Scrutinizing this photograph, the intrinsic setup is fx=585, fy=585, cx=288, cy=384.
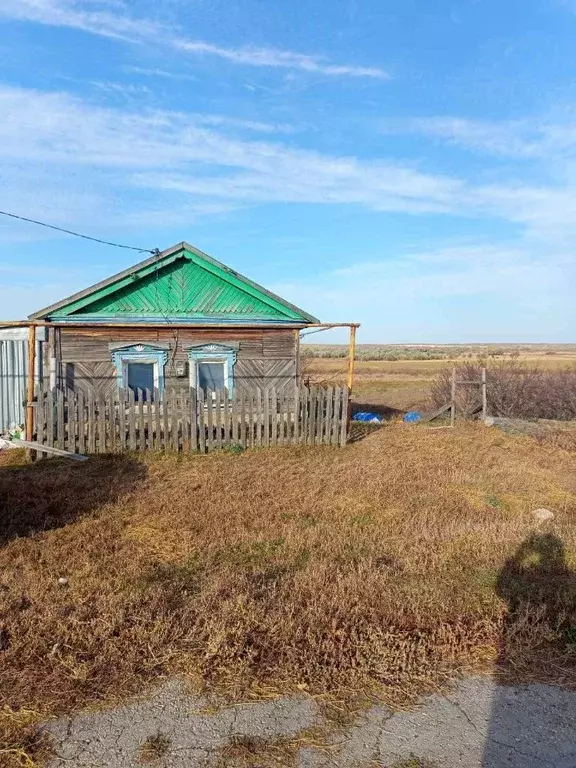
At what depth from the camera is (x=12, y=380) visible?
13422mm

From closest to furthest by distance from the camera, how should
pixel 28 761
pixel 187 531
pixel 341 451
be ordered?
pixel 28 761 → pixel 187 531 → pixel 341 451

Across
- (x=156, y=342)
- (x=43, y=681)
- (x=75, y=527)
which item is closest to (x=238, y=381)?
(x=156, y=342)

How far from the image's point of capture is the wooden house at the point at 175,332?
1339 cm

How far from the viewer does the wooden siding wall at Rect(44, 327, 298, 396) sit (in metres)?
13.4

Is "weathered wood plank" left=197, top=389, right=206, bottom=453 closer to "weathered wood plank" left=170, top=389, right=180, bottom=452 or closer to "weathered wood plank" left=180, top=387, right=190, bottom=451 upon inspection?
"weathered wood plank" left=180, top=387, right=190, bottom=451

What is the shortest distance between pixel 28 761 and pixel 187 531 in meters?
3.42

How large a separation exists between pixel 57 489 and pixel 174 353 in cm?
649

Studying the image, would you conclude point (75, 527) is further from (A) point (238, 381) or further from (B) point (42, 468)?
(A) point (238, 381)

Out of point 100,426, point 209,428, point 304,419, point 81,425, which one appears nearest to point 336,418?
point 304,419

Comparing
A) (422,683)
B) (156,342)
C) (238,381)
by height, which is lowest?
(422,683)

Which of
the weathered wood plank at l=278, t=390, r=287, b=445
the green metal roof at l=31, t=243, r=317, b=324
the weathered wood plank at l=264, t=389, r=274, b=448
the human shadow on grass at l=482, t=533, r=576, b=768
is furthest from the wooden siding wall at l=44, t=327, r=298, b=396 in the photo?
the human shadow on grass at l=482, t=533, r=576, b=768

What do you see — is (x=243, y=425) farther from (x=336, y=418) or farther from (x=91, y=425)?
(x=91, y=425)

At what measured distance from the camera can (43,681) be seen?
3.36 meters

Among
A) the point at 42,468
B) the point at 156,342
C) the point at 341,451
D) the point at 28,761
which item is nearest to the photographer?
the point at 28,761
